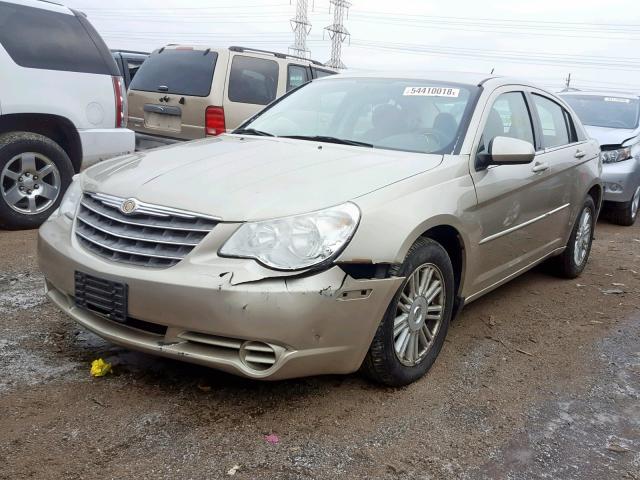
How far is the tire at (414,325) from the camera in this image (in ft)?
9.82

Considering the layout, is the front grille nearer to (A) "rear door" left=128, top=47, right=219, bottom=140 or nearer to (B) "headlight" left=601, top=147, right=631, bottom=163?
(A) "rear door" left=128, top=47, right=219, bottom=140

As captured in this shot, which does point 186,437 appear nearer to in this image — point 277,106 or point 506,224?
point 506,224

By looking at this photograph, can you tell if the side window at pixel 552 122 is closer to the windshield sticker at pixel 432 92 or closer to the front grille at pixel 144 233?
the windshield sticker at pixel 432 92

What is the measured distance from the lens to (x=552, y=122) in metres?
5.01

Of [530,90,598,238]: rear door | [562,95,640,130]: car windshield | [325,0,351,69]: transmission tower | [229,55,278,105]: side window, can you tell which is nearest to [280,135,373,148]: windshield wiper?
[530,90,598,238]: rear door

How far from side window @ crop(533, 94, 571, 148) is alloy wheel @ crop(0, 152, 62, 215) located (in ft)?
14.0

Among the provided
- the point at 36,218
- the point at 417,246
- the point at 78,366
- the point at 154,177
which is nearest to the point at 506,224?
the point at 417,246

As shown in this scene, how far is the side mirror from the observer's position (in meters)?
3.60

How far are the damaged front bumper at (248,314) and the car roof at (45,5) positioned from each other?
4094 mm

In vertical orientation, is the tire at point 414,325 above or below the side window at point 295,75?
below

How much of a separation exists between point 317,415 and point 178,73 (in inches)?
236

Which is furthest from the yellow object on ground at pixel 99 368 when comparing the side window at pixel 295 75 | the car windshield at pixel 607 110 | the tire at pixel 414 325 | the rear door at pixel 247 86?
the car windshield at pixel 607 110

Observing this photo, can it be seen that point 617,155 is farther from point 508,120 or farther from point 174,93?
point 174,93

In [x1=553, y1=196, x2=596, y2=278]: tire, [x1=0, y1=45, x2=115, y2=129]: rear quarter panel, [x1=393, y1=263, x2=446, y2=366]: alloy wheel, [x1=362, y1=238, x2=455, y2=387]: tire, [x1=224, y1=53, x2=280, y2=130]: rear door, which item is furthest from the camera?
[x1=224, y1=53, x2=280, y2=130]: rear door
